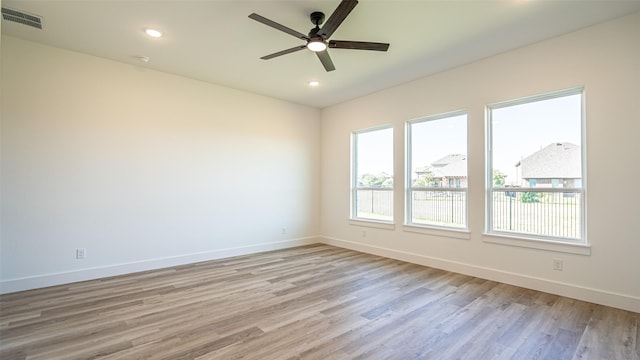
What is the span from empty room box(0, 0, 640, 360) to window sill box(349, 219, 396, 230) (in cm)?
7

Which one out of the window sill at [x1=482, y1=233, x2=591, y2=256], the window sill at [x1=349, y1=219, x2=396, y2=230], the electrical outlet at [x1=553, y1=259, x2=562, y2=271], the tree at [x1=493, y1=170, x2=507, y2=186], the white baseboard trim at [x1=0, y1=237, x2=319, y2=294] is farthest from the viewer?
the window sill at [x1=349, y1=219, x2=396, y2=230]

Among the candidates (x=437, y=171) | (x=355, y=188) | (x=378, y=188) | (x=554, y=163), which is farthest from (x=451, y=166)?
(x=355, y=188)

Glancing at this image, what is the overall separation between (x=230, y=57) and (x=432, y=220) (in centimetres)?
380

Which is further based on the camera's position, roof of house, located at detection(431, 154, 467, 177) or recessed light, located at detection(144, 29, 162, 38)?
roof of house, located at detection(431, 154, 467, 177)

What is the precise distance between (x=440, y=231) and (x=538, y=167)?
1.50 metres

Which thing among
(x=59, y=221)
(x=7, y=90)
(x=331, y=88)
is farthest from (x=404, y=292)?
(x=7, y=90)

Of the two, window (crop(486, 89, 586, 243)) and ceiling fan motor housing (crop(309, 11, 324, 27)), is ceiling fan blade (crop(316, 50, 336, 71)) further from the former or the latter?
window (crop(486, 89, 586, 243))

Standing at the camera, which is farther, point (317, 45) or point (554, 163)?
point (554, 163)

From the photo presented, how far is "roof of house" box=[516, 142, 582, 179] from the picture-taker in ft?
11.0

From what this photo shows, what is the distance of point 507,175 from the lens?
12.7 feet

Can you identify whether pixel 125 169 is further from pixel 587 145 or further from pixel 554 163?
pixel 587 145

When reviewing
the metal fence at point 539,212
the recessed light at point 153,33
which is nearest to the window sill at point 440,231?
the metal fence at point 539,212

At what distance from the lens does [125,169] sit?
4156 mm

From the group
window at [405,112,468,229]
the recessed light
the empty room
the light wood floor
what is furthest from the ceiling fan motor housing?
the light wood floor
